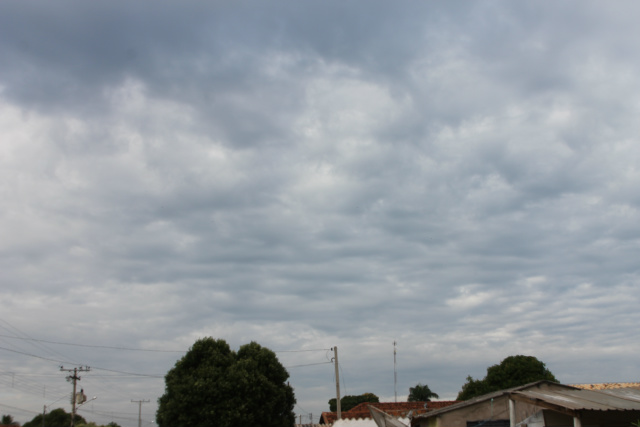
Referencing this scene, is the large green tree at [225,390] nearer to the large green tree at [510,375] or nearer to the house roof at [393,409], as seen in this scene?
the house roof at [393,409]

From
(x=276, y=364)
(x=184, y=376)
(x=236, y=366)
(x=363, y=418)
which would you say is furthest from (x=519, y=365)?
(x=184, y=376)

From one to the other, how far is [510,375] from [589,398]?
949 inches

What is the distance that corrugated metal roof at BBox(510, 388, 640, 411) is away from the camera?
15368mm

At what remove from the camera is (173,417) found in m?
27.3

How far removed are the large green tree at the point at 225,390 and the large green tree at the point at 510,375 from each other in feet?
56.4

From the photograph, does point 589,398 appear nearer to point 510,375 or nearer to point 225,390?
point 225,390

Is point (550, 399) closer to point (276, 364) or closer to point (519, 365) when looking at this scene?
point (276, 364)

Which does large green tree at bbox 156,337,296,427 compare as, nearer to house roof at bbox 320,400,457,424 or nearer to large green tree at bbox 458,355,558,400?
house roof at bbox 320,400,457,424

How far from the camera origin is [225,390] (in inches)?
1094

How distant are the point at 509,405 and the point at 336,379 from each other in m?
21.3

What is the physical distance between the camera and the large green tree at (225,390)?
27266 millimetres

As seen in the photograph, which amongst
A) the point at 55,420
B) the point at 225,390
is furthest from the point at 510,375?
the point at 55,420

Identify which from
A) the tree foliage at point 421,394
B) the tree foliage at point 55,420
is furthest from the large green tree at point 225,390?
the tree foliage at point 55,420

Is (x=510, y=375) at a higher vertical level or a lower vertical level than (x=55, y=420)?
higher
